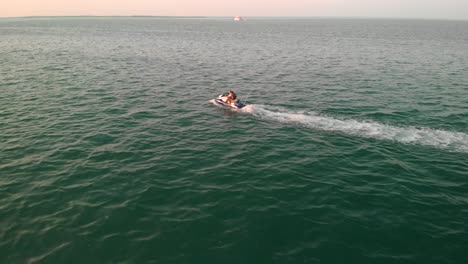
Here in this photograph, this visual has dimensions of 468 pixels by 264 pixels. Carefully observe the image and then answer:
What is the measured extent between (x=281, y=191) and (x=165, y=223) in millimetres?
8039

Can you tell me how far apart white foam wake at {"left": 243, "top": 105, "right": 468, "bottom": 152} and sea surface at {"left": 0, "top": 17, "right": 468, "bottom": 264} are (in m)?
0.23

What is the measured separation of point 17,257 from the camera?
16.1m

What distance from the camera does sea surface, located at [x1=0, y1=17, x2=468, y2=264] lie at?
56.0 feet

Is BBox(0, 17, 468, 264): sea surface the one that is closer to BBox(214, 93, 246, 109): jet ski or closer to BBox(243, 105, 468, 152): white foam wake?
BBox(243, 105, 468, 152): white foam wake

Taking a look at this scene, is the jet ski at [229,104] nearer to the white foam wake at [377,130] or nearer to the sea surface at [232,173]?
the sea surface at [232,173]

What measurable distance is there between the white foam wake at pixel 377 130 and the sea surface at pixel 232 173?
8.9 inches

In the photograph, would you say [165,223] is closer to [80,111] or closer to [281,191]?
[281,191]

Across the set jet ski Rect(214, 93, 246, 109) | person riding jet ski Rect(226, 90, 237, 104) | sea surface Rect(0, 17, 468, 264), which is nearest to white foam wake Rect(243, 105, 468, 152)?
sea surface Rect(0, 17, 468, 264)

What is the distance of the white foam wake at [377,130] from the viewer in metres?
29.7

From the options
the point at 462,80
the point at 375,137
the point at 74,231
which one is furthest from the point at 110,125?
the point at 462,80

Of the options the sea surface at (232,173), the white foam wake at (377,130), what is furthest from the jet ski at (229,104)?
the white foam wake at (377,130)

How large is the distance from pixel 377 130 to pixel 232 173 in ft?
54.7

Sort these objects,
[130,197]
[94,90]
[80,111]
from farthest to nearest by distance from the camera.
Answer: [94,90], [80,111], [130,197]

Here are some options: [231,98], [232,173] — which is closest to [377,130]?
[231,98]
